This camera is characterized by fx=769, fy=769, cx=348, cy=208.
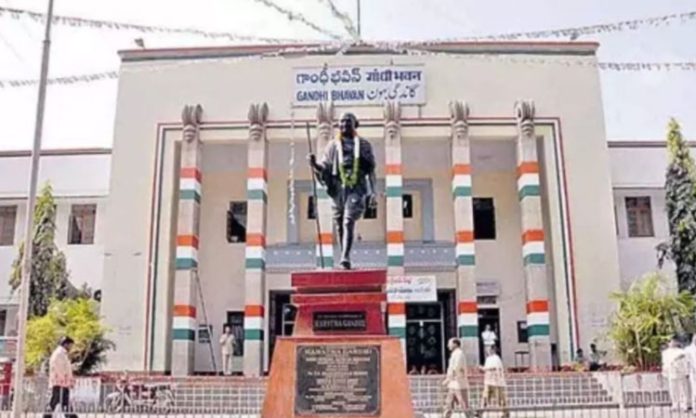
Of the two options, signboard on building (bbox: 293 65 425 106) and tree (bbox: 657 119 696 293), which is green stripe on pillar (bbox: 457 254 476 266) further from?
tree (bbox: 657 119 696 293)

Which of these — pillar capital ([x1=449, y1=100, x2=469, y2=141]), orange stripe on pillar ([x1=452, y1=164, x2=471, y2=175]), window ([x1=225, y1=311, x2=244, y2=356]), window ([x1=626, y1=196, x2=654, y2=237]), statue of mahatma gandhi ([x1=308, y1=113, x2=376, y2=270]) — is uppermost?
pillar capital ([x1=449, y1=100, x2=469, y2=141])

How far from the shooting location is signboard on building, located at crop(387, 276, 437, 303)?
19797mm

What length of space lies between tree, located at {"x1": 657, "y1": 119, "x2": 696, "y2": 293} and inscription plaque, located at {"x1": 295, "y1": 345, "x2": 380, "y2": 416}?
50.8 ft

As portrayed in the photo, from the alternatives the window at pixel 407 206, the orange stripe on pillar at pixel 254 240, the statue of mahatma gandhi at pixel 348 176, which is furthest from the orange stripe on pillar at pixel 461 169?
the statue of mahatma gandhi at pixel 348 176

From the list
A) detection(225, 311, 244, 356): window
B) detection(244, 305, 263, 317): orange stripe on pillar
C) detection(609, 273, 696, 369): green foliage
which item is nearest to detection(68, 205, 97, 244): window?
detection(225, 311, 244, 356): window

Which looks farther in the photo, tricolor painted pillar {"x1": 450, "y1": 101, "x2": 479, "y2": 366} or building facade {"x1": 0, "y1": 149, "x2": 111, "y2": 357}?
building facade {"x1": 0, "y1": 149, "x2": 111, "y2": 357}

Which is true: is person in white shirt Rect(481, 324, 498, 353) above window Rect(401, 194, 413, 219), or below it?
below

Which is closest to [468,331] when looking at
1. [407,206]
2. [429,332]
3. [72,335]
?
[429,332]

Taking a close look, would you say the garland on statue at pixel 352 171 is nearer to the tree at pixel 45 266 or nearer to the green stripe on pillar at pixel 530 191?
the green stripe on pillar at pixel 530 191

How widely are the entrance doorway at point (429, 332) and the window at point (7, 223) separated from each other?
11957 mm

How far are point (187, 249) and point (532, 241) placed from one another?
8.89 meters

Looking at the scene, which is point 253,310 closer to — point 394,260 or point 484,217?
point 394,260

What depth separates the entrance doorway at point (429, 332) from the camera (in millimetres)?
21953

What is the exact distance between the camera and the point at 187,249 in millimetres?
19969
